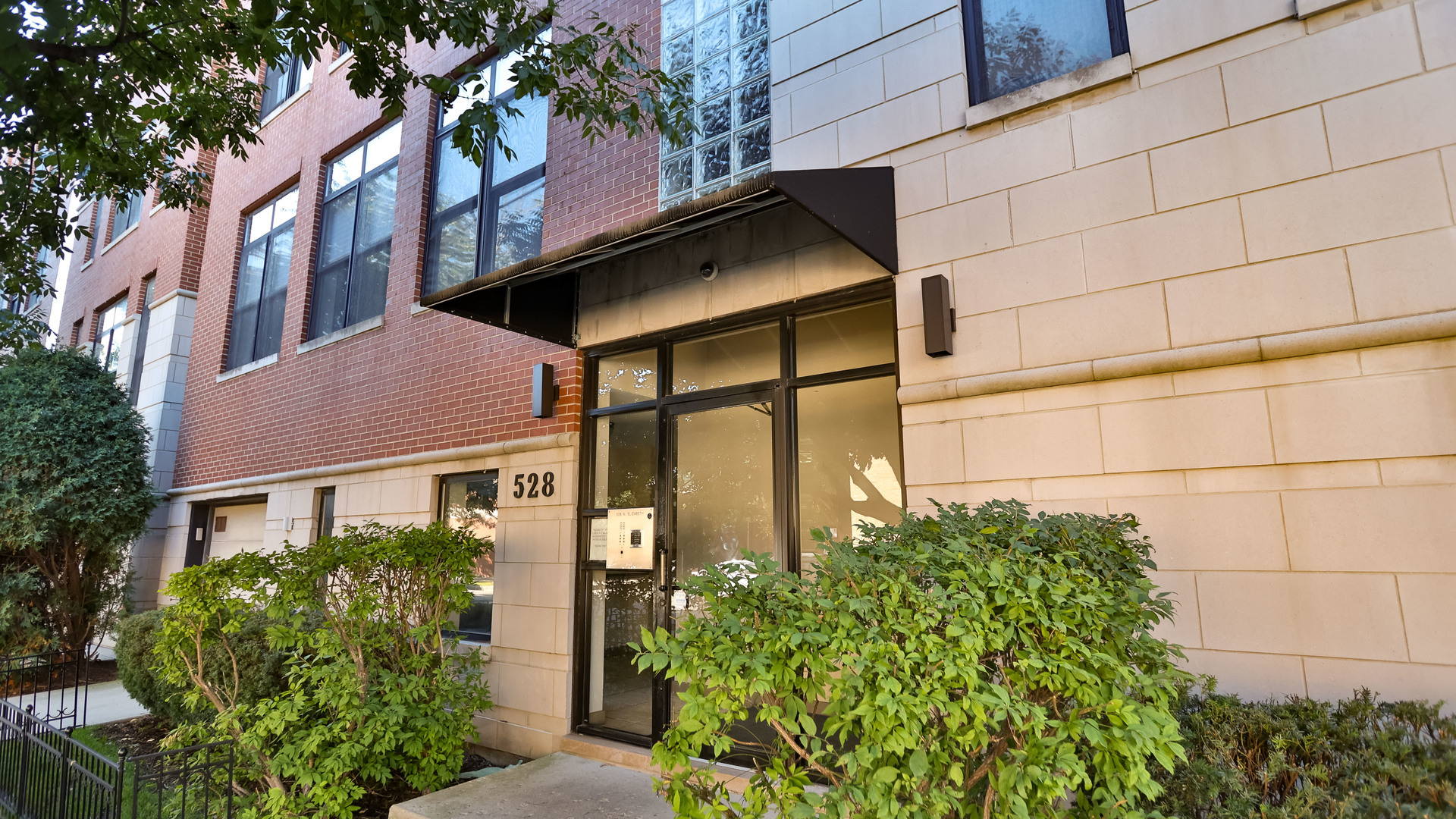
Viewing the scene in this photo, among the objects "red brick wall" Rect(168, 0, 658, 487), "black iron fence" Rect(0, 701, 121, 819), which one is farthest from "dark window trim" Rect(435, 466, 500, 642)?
"black iron fence" Rect(0, 701, 121, 819)

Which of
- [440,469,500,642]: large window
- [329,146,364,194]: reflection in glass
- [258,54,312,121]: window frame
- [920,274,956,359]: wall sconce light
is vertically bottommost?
[440,469,500,642]: large window

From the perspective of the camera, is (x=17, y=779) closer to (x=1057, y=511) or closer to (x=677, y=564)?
(x=677, y=564)

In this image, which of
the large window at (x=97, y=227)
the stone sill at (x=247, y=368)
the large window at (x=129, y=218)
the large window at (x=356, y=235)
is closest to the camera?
the large window at (x=356, y=235)

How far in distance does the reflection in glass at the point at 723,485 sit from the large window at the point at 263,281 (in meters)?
7.78

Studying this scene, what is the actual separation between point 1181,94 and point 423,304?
16.7 ft

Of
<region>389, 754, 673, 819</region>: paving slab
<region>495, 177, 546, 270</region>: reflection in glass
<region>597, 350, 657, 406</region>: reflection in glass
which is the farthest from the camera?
<region>495, 177, 546, 270</region>: reflection in glass

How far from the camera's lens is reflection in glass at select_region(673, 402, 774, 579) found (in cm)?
530

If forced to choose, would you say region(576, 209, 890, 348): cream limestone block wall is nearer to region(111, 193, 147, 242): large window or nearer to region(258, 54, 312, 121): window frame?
region(258, 54, 312, 121): window frame

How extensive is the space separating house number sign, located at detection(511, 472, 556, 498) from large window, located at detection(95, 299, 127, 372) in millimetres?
12168

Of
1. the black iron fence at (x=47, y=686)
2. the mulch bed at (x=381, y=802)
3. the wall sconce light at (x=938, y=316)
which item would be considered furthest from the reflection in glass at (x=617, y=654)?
the black iron fence at (x=47, y=686)

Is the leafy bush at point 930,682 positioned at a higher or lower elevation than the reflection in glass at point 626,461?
lower

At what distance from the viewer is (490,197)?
26.2 feet

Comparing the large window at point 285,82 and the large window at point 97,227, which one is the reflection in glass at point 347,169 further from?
the large window at point 97,227

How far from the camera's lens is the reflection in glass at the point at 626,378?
6.22 meters
